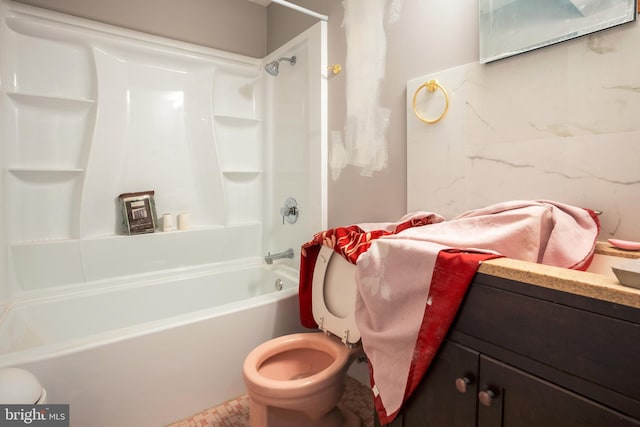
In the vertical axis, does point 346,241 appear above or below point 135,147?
below

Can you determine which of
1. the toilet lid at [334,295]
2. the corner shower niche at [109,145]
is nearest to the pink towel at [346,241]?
the toilet lid at [334,295]

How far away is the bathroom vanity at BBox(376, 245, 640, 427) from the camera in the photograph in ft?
1.96

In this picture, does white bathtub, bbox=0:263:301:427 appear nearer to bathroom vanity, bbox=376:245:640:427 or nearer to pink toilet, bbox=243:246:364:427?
pink toilet, bbox=243:246:364:427

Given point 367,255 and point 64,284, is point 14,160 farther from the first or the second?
point 367,255

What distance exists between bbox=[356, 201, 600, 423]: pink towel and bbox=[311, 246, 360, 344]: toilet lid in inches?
11.6

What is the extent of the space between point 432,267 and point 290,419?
941 millimetres

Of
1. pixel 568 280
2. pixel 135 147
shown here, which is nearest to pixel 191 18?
pixel 135 147

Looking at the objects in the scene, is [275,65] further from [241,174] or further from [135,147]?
[135,147]

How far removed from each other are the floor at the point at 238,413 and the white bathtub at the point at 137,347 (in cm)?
3

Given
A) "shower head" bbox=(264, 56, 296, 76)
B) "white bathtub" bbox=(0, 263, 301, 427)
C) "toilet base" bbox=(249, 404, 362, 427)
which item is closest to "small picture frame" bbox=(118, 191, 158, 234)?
"white bathtub" bbox=(0, 263, 301, 427)

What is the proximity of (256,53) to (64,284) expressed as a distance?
214 centimetres

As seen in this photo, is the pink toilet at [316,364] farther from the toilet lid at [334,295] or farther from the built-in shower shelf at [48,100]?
the built-in shower shelf at [48,100]

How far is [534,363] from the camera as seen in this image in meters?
0.71

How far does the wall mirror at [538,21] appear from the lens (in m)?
0.95
